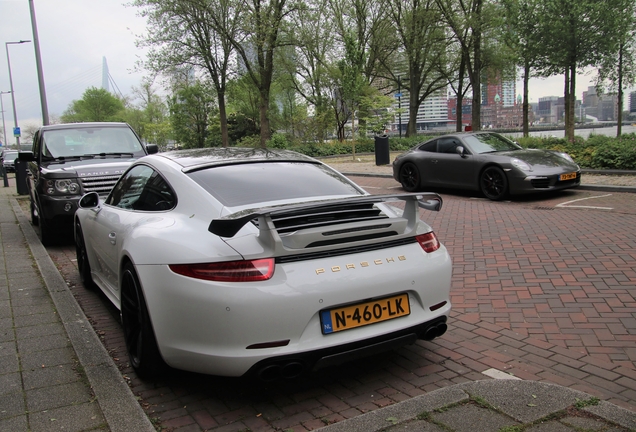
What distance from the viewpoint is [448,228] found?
26.7 feet

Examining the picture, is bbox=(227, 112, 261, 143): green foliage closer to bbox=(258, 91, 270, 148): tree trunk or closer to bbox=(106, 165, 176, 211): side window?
bbox=(258, 91, 270, 148): tree trunk

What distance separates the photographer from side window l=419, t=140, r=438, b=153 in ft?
40.5

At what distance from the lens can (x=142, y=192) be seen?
4.10 metres

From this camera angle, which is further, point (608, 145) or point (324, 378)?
point (608, 145)

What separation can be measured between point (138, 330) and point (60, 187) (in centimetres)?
530

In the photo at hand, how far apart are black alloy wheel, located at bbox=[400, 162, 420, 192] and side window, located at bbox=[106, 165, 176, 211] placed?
9.04m

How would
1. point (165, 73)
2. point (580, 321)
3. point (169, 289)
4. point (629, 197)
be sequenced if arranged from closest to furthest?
point (169, 289)
point (580, 321)
point (629, 197)
point (165, 73)

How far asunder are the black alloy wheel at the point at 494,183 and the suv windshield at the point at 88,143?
677cm

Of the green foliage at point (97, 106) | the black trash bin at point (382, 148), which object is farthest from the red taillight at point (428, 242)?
the green foliage at point (97, 106)

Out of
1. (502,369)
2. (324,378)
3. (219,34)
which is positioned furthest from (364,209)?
(219,34)

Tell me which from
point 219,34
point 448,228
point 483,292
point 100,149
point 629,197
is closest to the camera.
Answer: point 483,292

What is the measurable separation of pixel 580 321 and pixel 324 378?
220cm

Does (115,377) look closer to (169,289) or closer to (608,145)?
(169,289)

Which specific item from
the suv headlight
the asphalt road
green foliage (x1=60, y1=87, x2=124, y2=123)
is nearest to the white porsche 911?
the asphalt road
